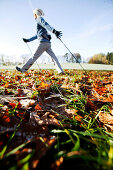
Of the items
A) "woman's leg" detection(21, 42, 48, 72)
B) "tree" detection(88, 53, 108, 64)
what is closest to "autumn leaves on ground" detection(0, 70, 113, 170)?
"woman's leg" detection(21, 42, 48, 72)

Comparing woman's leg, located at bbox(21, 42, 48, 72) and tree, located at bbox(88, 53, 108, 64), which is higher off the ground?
tree, located at bbox(88, 53, 108, 64)

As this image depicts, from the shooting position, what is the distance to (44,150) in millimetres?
395

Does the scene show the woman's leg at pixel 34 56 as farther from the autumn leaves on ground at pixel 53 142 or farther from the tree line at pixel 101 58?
the tree line at pixel 101 58

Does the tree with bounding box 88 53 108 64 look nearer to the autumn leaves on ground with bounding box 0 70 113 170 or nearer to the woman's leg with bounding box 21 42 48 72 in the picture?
the woman's leg with bounding box 21 42 48 72

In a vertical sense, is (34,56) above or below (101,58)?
below

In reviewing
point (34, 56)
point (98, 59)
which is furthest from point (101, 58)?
point (34, 56)

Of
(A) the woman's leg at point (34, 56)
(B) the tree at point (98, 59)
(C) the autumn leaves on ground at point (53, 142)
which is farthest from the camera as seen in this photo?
(B) the tree at point (98, 59)

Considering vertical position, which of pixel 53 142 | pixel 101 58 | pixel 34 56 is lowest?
pixel 53 142

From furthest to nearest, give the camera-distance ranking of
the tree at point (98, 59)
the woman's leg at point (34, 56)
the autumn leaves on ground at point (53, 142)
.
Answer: the tree at point (98, 59)
the woman's leg at point (34, 56)
the autumn leaves on ground at point (53, 142)

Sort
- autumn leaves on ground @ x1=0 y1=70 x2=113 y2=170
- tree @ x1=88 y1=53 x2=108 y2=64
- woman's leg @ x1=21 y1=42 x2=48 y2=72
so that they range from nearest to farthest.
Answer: autumn leaves on ground @ x1=0 y1=70 x2=113 y2=170 < woman's leg @ x1=21 y1=42 x2=48 y2=72 < tree @ x1=88 y1=53 x2=108 y2=64

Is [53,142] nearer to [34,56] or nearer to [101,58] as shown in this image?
[34,56]

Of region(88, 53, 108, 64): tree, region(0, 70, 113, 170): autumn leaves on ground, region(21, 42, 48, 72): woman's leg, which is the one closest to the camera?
region(0, 70, 113, 170): autumn leaves on ground

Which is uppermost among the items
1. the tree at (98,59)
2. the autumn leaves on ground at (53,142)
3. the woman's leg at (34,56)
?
the tree at (98,59)

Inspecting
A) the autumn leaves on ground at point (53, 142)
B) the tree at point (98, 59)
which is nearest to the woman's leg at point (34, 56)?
the autumn leaves on ground at point (53, 142)
